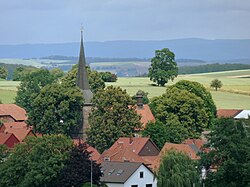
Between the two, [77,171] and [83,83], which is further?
[83,83]

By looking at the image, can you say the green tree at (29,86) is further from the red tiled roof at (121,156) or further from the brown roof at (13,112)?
the red tiled roof at (121,156)

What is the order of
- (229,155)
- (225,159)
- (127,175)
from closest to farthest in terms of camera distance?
1. (229,155)
2. (225,159)
3. (127,175)

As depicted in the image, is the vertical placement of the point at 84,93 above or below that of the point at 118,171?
above

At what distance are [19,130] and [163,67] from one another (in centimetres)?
5599

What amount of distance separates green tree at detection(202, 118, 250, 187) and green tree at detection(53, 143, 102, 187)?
34.3ft

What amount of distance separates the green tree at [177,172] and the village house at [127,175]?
288 inches

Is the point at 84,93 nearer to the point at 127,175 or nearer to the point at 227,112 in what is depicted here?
the point at 227,112

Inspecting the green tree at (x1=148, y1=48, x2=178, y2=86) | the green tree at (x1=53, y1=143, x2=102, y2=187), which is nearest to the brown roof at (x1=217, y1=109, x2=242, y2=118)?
the green tree at (x1=148, y1=48, x2=178, y2=86)

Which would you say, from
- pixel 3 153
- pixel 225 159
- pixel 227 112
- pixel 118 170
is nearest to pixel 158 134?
pixel 118 170

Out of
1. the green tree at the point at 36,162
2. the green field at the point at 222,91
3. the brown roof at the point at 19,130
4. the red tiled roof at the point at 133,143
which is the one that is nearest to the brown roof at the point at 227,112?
the green field at the point at 222,91

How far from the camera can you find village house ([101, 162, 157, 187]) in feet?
255

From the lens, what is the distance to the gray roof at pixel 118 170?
7769 centimetres

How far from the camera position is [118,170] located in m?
79.1

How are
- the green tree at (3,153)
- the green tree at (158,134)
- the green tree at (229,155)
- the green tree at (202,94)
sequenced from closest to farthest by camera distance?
the green tree at (229,155), the green tree at (3,153), the green tree at (158,134), the green tree at (202,94)
